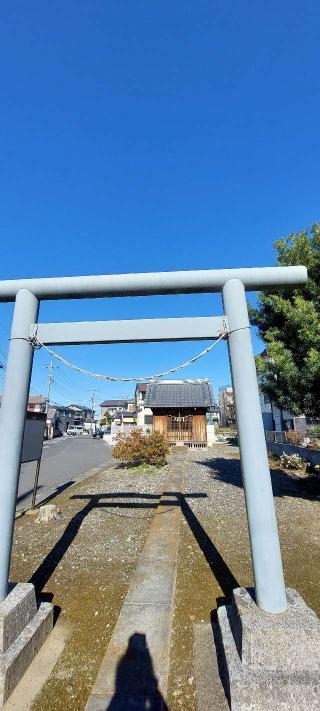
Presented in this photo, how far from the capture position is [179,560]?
4.71 metres

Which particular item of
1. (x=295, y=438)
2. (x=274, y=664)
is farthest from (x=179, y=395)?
(x=274, y=664)

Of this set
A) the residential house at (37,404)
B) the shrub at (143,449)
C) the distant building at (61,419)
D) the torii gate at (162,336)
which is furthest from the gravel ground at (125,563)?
the residential house at (37,404)

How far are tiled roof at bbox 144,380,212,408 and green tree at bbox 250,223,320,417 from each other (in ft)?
56.5

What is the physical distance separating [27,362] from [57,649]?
8.62ft

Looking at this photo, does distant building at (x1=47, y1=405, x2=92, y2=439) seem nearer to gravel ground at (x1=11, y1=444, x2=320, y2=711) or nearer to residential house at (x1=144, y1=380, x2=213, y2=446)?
residential house at (x1=144, y1=380, x2=213, y2=446)

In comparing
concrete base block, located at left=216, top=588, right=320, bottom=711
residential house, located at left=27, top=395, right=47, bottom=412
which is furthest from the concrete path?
residential house, located at left=27, top=395, right=47, bottom=412

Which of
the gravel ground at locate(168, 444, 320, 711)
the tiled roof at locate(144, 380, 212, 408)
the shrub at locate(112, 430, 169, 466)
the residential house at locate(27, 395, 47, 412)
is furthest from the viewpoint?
the residential house at locate(27, 395, 47, 412)

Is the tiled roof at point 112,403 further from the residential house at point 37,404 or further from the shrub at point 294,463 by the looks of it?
the shrub at point 294,463

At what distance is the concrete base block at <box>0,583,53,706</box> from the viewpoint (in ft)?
7.65

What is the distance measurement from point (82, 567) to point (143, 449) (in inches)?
411

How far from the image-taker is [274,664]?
7.01 feet

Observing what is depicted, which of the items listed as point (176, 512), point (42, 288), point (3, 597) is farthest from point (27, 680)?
point (176, 512)

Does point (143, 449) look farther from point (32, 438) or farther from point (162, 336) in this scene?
point (162, 336)

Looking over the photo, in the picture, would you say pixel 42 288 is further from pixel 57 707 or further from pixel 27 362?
pixel 57 707
